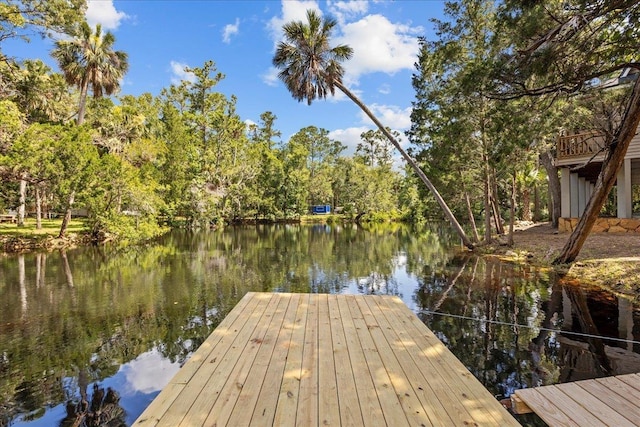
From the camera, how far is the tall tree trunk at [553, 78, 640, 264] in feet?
24.1

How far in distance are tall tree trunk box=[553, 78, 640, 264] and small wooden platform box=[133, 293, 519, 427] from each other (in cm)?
691

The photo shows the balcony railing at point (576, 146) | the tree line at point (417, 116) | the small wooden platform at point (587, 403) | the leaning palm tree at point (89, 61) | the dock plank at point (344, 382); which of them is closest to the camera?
the dock plank at point (344, 382)

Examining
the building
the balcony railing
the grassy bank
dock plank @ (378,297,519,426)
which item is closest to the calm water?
dock plank @ (378,297,519,426)

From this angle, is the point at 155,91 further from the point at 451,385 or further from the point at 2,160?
the point at 451,385

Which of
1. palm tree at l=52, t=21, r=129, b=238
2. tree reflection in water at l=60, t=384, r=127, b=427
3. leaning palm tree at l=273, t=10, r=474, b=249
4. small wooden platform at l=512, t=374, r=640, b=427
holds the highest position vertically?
palm tree at l=52, t=21, r=129, b=238

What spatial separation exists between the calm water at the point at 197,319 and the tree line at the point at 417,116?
3454 millimetres

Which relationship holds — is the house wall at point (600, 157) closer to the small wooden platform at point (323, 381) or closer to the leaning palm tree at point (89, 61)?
the small wooden platform at point (323, 381)

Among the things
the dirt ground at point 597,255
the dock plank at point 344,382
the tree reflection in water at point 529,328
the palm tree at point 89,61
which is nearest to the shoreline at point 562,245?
the dirt ground at point 597,255

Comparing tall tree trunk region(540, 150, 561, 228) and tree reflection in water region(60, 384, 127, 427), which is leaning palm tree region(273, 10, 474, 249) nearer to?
tall tree trunk region(540, 150, 561, 228)

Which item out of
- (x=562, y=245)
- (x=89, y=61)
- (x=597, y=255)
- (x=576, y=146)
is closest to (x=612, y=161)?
(x=597, y=255)

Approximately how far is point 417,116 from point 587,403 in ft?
52.1

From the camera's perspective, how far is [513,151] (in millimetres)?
12148

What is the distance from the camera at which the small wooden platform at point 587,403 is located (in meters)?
2.28

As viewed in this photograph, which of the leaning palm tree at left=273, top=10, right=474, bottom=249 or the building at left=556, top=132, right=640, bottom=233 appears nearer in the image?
the building at left=556, top=132, right=640, bottom=233
